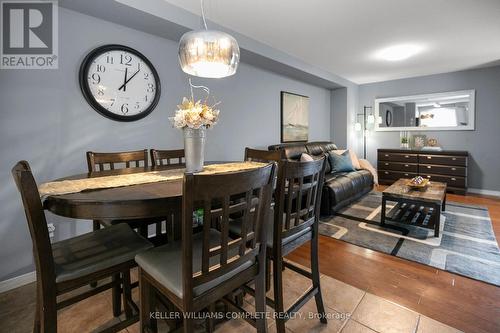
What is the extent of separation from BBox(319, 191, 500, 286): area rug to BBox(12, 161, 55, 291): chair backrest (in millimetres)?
2489

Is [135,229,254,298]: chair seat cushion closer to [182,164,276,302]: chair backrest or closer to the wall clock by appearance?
[182,164,276,302]: chair backrest

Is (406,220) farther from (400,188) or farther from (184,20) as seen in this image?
(184,20)

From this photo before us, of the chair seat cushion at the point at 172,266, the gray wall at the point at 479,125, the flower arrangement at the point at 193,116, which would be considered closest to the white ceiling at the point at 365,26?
the gray wall at the point at 479,125

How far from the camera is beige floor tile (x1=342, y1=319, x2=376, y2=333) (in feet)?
4.84

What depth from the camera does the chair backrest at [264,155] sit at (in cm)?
228

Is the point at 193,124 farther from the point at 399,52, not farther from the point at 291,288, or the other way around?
the point at 399,52

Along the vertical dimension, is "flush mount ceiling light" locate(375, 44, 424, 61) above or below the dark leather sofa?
above

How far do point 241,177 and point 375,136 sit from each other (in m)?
5.82

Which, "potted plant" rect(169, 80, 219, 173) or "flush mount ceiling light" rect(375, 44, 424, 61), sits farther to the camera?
"flush mount ceiling light" rect(375, 44, 424, 61)

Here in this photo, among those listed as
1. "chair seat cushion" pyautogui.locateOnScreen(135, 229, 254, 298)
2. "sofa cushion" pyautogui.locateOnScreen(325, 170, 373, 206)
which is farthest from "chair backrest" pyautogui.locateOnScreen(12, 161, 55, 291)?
"sofa cushion" pyautogui.locateOnScreen(325, 170, 373, 206)

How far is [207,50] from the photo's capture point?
1.62 metres

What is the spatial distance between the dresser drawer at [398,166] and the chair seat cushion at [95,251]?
17.0 feet

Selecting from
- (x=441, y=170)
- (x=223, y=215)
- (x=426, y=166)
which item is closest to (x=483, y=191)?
(x=441, y=170)

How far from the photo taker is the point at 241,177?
38.0 inches
